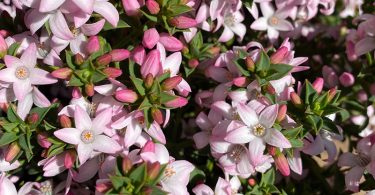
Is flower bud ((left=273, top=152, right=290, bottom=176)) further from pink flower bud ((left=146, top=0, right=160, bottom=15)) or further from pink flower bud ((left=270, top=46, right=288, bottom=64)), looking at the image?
pink flower bud ((left=146, top=0, right=160, bottom=15))

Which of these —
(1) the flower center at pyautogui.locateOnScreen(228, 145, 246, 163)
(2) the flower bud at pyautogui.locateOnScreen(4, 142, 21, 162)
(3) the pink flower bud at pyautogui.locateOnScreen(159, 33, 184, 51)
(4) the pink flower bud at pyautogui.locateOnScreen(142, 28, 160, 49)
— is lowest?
(1) the flower center at pyautogui.locateOnScreen(228, 145, 246, 163)

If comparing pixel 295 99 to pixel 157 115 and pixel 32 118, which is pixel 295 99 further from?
pixel 32 118

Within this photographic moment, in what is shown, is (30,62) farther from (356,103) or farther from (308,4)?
(356,103)

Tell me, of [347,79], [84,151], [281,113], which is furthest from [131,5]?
[347,79]

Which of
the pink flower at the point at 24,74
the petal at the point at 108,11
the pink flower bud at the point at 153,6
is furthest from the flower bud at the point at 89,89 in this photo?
the pink flower bud at the point at 153,6

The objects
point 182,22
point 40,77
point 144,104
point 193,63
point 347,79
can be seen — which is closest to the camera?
point 144,104

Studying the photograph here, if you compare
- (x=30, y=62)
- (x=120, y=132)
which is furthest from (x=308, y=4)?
(x=30, y=62)

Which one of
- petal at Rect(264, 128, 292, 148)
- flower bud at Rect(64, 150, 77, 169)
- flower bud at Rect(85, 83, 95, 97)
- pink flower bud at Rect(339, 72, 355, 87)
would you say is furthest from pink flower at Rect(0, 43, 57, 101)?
pink flower bud at Rect(339, 72, 355, 87)
